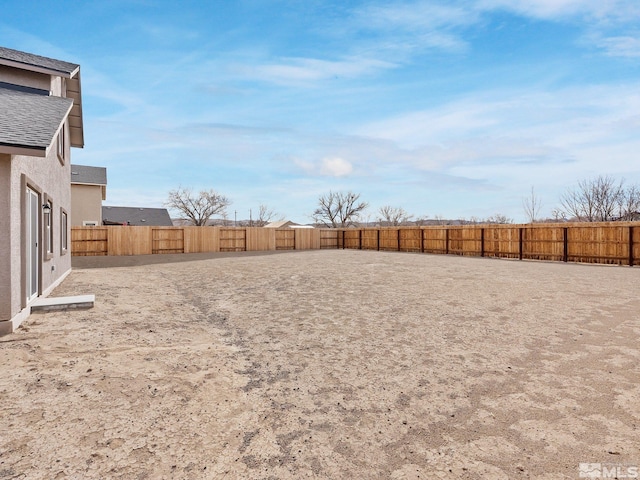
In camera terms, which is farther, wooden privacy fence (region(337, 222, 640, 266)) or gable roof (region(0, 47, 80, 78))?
wooden privacy fence (region(337, 222, 640, 266))

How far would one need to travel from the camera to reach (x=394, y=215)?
60031 millimetres

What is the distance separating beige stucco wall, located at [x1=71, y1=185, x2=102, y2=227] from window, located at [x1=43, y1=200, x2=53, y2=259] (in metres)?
20.8

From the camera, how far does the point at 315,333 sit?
18.1 ft

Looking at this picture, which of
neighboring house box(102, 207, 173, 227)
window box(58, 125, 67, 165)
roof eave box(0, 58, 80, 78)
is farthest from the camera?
neighboring house box(102, 207, 173, 227)

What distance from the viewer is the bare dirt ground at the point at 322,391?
2486 millimetres

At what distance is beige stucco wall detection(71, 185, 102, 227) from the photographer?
1039 inches

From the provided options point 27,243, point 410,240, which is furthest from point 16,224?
point 410,240

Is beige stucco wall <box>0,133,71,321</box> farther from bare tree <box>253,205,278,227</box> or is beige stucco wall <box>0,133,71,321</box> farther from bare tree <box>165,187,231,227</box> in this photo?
bare tree <box>253,205,278,227</box>

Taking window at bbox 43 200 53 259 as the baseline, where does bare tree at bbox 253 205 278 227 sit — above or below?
above

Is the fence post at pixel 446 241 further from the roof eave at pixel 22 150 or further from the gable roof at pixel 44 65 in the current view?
the roof eave at pixel 22 150

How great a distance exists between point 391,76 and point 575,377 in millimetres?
11713

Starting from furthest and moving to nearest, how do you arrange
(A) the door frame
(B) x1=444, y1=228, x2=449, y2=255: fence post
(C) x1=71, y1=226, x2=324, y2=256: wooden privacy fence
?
(B) x1=444, y1=228, x2=449, y2=255: fence post → (C) x1=71, y1=226, x2=324, y2=256: wooden privacy fence → (A) the door frame

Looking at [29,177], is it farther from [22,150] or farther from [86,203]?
[86,203]

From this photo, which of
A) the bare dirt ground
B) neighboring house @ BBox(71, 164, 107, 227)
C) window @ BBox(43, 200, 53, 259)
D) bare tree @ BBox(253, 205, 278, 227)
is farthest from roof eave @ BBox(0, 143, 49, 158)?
bare tree @ BBox(253, 205, 278, 227)
